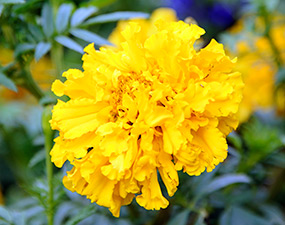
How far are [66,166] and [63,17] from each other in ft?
1.03

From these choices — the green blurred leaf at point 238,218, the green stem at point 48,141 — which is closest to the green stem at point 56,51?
the green stem at point 48,141

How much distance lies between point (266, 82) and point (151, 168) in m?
0.84

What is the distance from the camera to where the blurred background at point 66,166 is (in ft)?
2.40

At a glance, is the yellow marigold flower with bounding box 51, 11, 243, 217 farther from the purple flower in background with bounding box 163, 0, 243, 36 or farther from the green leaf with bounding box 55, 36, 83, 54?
the purple flower in background with bounding box 163, 0, 243, 36

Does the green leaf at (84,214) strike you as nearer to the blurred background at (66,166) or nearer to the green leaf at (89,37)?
the blurred background at (66,166)

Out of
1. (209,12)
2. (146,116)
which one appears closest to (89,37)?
(146,116)

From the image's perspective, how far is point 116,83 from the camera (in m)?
0.56

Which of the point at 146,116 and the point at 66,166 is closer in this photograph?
the point at 146,116

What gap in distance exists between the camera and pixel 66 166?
25.1 inches

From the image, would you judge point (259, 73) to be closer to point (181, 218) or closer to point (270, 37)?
point (270, 37)

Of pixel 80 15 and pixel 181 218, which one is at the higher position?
pixel 80 15

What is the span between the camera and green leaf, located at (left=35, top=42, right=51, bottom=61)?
69cm

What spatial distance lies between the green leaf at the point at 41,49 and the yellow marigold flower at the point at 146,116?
0.43 feet

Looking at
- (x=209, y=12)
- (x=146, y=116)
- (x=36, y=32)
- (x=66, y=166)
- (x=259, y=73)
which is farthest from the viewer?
(x=209, y=12)
